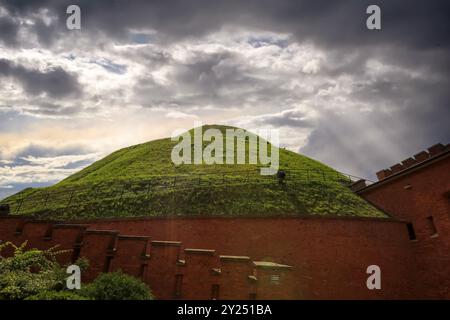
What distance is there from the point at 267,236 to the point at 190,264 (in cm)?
503

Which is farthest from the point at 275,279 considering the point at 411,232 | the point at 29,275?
the point at 411,232

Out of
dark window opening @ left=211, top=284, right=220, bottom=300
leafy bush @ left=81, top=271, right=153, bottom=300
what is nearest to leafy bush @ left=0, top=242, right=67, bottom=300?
leafy bush @ left=81, top=271, right=153, bottom=300

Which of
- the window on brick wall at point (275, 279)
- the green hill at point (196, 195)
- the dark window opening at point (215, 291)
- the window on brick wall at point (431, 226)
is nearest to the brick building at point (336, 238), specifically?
the window on brick wall at point (431, 226)

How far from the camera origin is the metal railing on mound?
18203 mm

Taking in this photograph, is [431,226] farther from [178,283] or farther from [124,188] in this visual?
[124,188]

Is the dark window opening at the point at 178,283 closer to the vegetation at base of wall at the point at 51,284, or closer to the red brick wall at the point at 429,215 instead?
the vegetation at base of wall at the point at 51,284

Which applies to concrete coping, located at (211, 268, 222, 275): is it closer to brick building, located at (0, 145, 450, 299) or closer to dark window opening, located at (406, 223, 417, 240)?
brick building, located at (0, 145, 450, 299)

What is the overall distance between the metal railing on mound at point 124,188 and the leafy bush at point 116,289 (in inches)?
388

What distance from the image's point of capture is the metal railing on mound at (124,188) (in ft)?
59.7

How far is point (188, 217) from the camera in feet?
46.7

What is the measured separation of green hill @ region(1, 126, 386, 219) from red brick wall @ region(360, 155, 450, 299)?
1.58m

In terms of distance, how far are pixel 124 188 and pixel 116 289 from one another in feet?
43.3

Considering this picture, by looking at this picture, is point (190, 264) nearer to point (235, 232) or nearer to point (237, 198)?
point (235, 232)

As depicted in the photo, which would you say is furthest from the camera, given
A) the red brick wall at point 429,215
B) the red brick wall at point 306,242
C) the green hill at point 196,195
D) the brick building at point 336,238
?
the green hill at point 196,195
